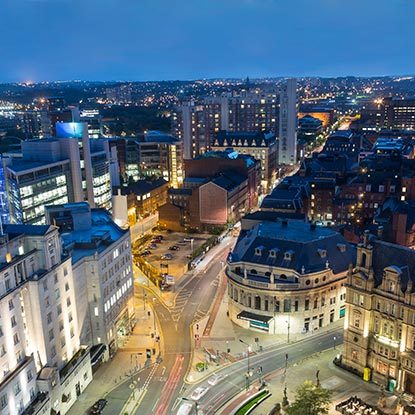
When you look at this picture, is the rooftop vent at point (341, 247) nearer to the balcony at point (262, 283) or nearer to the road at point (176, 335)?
the balcony at point (262, 283)

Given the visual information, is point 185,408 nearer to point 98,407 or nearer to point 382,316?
point 98,407

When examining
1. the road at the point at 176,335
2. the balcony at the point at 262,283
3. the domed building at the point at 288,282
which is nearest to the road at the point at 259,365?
the road at the point at 176,335

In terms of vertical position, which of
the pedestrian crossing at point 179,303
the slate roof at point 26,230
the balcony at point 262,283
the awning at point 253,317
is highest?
the slate roof at point 26,230

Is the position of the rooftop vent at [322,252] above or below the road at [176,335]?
above

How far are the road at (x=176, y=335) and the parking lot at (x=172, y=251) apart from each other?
823 cm

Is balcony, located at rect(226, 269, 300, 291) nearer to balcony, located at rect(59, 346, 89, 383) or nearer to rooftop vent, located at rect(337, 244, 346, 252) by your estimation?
rooftop vent, located at rect(337, 244, 346, 252)

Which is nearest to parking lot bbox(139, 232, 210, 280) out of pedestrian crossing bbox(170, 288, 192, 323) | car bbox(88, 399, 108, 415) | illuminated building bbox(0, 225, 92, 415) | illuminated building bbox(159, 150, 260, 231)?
illuminated building bbox(159, 150, 260, 231)

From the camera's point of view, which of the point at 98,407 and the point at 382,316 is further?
the point at 382,316

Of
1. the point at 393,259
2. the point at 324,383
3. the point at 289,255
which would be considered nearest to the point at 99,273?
the point at 289,255

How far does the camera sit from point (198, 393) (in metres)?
75.4

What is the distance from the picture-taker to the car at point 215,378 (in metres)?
78.4

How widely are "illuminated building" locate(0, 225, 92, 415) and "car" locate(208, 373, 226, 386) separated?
20.9 m

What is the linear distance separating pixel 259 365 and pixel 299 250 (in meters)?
25.0

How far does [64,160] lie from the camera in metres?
148
